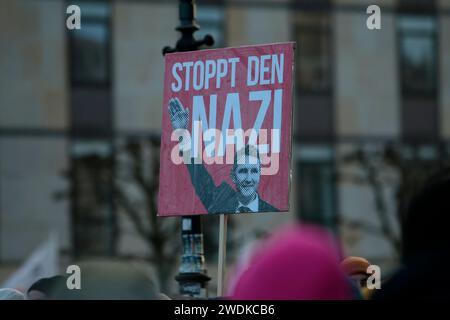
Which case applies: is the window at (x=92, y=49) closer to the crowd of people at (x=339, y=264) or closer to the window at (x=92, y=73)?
the window at (x=92, y=73)

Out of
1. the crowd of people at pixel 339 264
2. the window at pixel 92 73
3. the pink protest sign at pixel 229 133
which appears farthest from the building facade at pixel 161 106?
the crowd of people at pixel 339 264

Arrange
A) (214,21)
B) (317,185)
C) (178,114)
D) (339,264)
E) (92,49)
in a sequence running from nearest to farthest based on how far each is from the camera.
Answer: (339,264) < (178,114) < (92,49) < (214,21) < (317,185)

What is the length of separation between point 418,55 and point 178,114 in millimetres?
23200

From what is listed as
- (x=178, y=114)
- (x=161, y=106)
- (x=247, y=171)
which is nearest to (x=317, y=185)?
(x=161, y=106)

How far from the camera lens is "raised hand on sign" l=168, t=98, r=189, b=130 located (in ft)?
21.0

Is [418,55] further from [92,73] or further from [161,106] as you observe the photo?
[92,73]

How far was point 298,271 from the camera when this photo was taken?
2.40 m

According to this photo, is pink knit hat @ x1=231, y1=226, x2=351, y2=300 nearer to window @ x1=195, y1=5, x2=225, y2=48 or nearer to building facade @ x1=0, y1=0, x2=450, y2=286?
building facade @ x1=0, y1=0, x2=450, y2=286

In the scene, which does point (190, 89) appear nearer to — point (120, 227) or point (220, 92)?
point (220, 92)

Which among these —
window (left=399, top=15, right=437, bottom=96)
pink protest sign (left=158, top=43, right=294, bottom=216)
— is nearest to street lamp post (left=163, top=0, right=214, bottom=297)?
pink protest sign (left=158, top=43, right=294, bottom=216)

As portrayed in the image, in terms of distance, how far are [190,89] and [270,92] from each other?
1.71ft

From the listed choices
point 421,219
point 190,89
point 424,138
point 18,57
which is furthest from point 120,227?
point 421,219

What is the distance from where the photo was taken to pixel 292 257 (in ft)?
7.92

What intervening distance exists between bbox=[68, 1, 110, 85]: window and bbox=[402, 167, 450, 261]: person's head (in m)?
25.1
